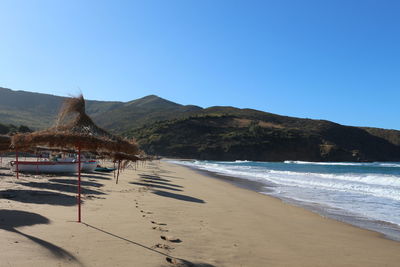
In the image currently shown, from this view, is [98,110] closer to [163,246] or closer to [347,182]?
[347,182]

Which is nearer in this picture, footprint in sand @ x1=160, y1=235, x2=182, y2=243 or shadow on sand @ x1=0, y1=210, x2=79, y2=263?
shadow on sand @ x1=0, y1=210, x2=79, y2=263

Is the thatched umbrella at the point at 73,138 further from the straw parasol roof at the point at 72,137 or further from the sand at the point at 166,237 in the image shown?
the sand at the point at 166,237

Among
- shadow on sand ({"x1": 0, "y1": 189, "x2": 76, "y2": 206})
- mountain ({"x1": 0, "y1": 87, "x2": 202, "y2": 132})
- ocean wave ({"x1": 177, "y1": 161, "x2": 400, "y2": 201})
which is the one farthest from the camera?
mountain ({"x1": 0, "y1": 87, "x2": 202, "y2": 132})

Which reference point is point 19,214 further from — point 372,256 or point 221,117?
point 221,117

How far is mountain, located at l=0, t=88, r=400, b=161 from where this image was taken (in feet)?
276

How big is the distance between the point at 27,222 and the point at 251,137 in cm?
8462

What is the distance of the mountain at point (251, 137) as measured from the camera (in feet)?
276

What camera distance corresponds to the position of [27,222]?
5.88m

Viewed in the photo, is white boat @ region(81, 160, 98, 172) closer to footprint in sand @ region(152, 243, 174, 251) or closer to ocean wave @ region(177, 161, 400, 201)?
ocean wave @ region(177, 161, 400, 201)

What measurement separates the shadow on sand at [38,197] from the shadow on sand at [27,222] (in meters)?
1.60

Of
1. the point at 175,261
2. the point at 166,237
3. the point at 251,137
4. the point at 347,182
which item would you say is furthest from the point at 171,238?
the point at 251,137

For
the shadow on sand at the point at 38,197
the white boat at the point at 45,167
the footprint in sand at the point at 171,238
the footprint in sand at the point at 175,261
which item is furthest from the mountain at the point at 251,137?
the footprint in sand at the point at 175,261

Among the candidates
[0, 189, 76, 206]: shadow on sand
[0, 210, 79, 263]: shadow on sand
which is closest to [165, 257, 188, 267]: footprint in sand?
[0, 210, 79, 263]: shadow on sand

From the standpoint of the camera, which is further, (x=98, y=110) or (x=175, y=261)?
(x=98, y=110)
